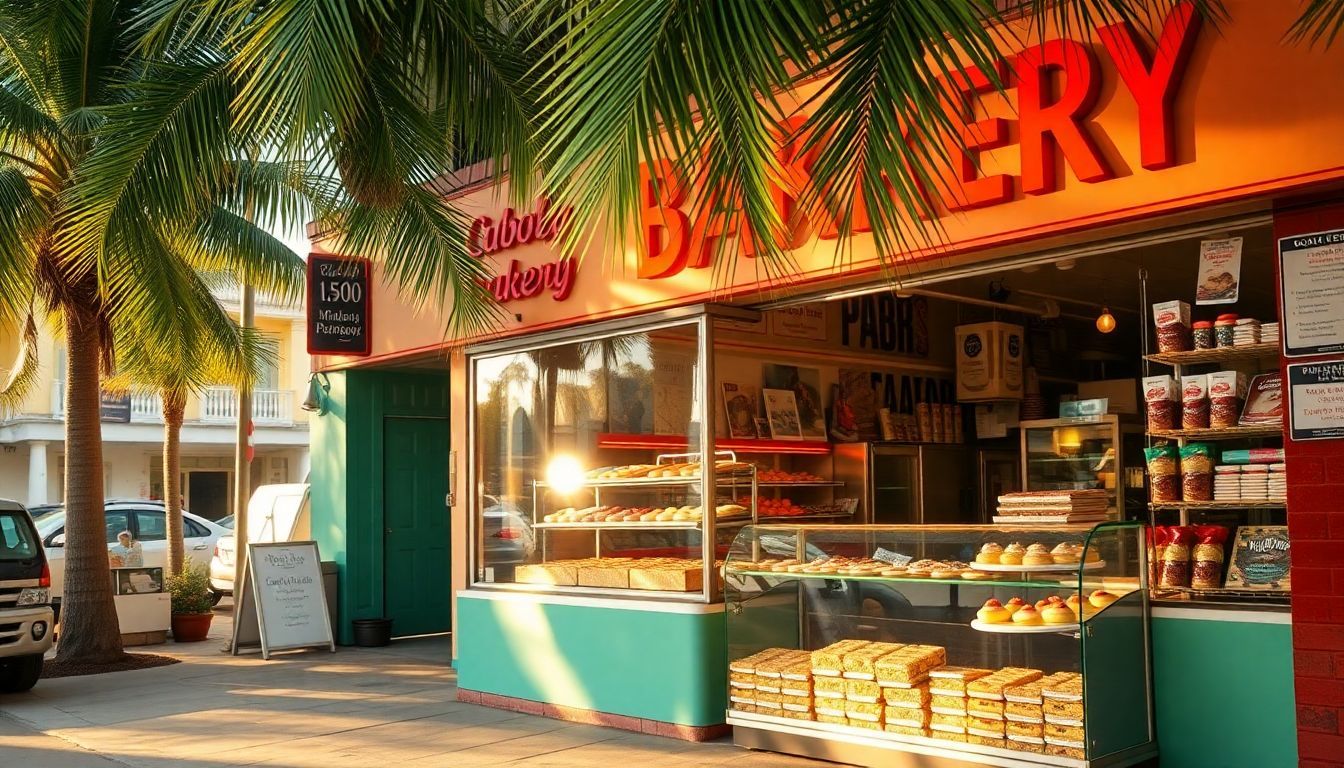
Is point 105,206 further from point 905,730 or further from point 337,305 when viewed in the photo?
point 905,730

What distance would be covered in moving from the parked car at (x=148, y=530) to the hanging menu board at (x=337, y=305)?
6.77 meters

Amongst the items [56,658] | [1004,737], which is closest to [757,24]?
[1004,737]

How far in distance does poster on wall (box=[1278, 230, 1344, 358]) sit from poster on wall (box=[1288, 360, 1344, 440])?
0.07 m

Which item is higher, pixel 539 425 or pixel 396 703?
pixel 539 425

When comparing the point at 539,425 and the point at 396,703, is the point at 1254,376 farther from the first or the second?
the point at 396,703

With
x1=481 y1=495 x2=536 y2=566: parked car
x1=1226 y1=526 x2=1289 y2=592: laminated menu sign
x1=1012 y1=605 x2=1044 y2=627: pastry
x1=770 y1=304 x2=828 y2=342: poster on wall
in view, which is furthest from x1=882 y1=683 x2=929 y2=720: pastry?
x1=770 y1=304 x2=828 y2=342: poster on wall

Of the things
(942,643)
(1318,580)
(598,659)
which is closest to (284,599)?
(598,659)

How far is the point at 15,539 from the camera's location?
417 inches

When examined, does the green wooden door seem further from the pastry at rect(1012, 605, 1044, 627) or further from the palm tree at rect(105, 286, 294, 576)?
the pastry at rect(1012, 605, 1044, 627)

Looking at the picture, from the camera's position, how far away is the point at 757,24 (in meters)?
3.94

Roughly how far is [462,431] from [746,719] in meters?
4.23

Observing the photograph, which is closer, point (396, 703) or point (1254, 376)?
point (1254, 376)

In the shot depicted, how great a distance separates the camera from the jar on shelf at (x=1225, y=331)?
608cm

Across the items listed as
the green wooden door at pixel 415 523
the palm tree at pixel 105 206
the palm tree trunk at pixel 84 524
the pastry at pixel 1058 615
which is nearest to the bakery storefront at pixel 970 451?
the pastry at pixel 1058 615
